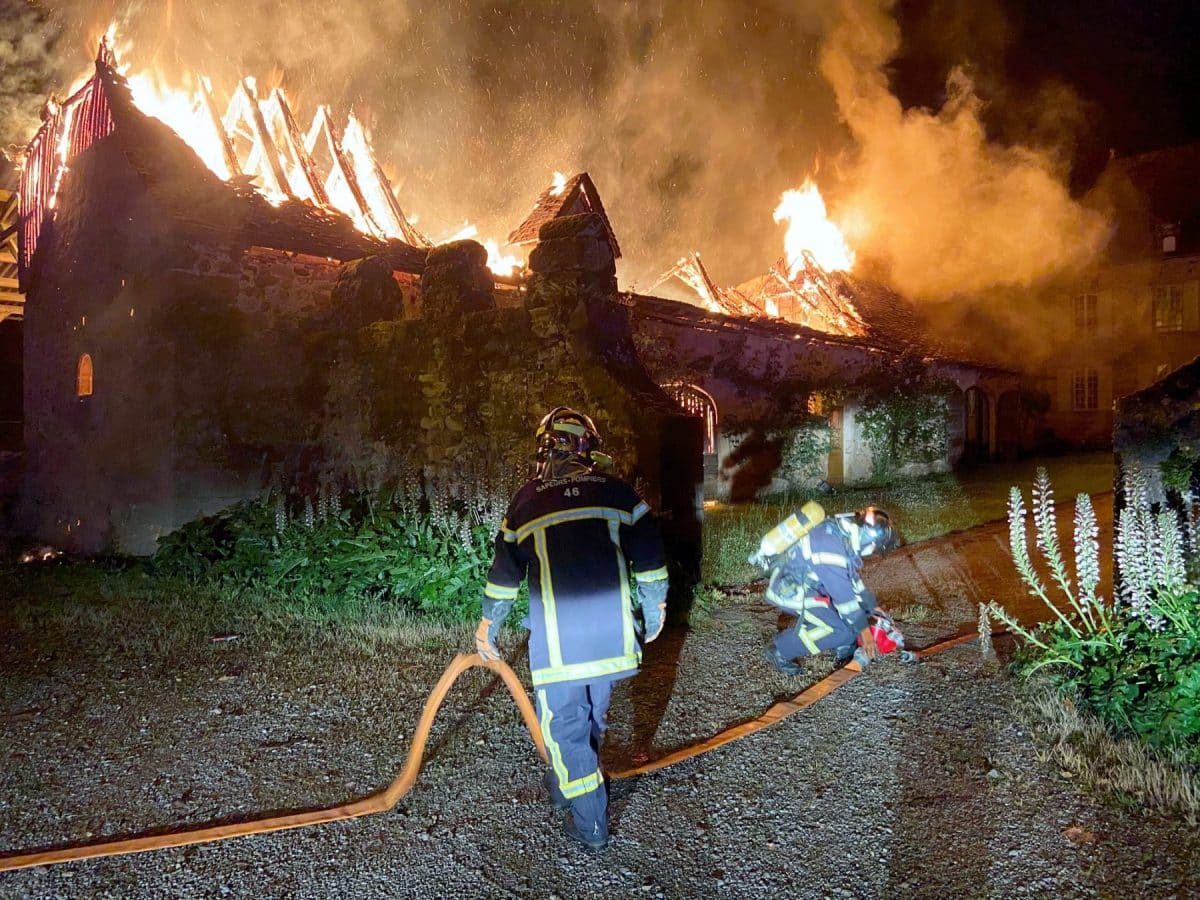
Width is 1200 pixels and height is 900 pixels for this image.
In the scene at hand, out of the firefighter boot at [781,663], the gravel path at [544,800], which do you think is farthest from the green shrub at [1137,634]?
the firefighter boot at [781,663]

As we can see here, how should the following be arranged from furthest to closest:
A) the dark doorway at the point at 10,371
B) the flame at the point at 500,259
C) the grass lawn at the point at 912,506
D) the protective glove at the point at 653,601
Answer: the dark doorway at the point at 10,371, the flame at the point at 500,259, the grass lawn at the point at 912,506, the protective glove at the point at 653,601

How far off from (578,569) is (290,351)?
22.9ft

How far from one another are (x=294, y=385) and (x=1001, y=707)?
774 cm

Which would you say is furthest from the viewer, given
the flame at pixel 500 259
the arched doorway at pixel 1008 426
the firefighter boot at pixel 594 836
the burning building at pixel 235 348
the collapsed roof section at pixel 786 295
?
the arched doorway at pixel 1008 426

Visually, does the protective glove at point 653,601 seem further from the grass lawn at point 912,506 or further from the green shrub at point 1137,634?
the grass lawn at point 912,506

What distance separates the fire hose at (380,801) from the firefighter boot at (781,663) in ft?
1.90

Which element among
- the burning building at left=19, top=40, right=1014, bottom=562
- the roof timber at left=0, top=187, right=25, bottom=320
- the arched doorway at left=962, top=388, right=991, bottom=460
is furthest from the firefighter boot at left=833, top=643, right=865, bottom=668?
the arched doorway at left=962, top=388, right=991, bottom=460

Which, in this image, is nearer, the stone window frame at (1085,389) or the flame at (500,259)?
the flame at (500,259)

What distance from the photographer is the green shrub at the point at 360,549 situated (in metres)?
6.68

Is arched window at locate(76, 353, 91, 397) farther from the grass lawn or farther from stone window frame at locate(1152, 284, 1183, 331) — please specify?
stone window frame at locate(1152, 284, 1183, 331)

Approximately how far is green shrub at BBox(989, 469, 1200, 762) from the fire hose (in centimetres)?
147

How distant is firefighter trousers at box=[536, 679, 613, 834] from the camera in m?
3.12

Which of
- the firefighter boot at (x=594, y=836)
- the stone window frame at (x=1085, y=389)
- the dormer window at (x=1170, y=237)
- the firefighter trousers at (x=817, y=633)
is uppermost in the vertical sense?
the dormer window at (x=1170, y=237)

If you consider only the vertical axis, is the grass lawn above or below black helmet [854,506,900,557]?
below
